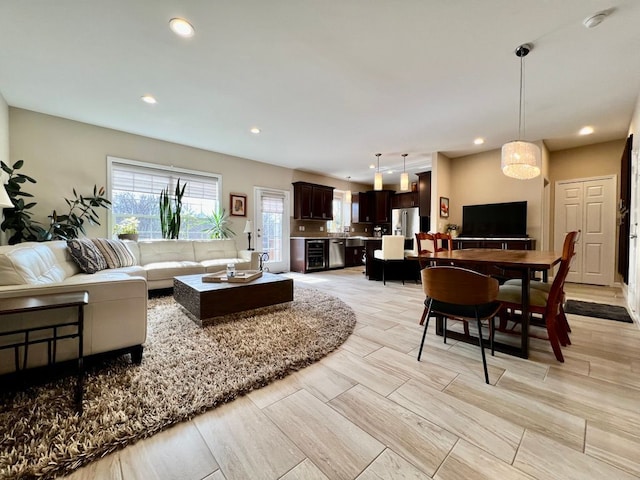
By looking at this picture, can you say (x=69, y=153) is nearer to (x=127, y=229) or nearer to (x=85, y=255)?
(x=127, y=229)

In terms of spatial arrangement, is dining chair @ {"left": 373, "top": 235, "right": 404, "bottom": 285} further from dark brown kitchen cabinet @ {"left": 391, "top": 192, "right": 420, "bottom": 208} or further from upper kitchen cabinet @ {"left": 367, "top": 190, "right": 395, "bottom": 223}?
upper kitchen cabinet @ {"left": 367, "top": 190, "right": 395, "bottom": 223}

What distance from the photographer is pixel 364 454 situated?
1139mm

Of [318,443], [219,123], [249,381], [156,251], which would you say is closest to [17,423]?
[249,381]

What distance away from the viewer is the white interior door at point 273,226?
6.17 m

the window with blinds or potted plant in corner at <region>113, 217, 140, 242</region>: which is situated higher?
the window with blinds

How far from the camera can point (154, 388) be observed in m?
1.55

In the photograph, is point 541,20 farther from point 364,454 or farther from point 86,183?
point 86,183

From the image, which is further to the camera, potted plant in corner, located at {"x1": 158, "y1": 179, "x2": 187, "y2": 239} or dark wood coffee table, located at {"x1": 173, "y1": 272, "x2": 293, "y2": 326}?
potted plant in corner, located at {"x1": 158, "y1": 179, "x2": 187, "y2": 239}

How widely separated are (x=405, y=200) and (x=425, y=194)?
194 cm

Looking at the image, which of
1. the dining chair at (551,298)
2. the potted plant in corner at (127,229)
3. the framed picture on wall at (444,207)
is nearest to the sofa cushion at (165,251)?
the potted plant in corner at (127,229)

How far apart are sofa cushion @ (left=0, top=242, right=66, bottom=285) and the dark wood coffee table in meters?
1.08

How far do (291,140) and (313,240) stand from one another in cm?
256

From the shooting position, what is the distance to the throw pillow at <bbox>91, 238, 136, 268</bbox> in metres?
3.34

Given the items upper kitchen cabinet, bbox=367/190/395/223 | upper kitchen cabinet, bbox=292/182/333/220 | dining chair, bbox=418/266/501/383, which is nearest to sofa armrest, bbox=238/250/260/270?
upper kitchen cabinet, bbox=292/182/333/220
